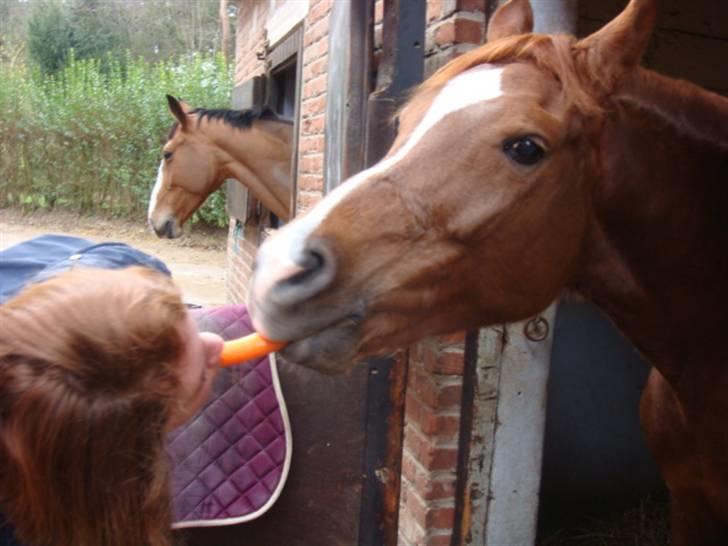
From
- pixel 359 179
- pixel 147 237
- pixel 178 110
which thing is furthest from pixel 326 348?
pixel 147 237

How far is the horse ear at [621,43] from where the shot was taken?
142 cm

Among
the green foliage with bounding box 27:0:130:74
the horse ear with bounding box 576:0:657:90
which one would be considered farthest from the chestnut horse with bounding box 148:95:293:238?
the green foliage with bounding box 27:0:130:74

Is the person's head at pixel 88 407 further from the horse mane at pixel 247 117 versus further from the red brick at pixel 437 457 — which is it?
the horse mane at pixel 247 117

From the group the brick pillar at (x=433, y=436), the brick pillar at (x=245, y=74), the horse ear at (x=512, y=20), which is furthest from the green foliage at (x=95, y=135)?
the horse ear at (x=512, y=20)

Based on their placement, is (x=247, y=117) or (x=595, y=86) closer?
(x=595, y=86)

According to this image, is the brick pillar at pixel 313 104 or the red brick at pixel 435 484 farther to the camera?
the brick pillar at pixel 313 104

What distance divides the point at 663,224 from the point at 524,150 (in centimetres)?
43

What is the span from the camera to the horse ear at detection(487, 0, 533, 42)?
177 cm

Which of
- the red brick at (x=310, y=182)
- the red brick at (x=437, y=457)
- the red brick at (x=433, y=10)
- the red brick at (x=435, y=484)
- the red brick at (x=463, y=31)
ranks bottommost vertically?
the red brick at (x=435, y=484)

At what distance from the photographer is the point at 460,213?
1.42 meters

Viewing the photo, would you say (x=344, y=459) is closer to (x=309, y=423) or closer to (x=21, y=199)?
(x=309, y=423)

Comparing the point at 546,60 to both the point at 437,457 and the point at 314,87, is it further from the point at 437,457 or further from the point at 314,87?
the point at 314,87

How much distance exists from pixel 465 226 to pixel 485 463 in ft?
3.73

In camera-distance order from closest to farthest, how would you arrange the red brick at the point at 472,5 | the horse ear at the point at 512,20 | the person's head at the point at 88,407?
the person's head at the point at 88,407 → the horse ear at the point at 512,20 → the red brick at the point at 472,5
